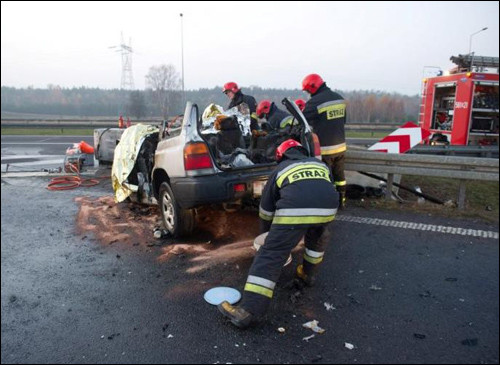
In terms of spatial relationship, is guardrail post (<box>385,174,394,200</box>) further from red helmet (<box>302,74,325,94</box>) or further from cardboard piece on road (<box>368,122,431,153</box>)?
red helmet (<box>302,74,325,94</box>)

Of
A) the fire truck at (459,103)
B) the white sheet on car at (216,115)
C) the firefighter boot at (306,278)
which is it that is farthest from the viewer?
the fire truck at (459,103)

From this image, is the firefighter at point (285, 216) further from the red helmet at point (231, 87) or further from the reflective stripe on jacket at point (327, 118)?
the red helmet at point (231, 87)

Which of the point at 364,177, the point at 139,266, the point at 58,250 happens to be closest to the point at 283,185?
the point at 139,266

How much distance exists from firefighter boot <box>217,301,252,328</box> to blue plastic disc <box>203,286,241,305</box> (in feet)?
0.99

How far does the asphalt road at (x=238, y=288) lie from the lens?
2.45 m

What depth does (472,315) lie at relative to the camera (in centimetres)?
280

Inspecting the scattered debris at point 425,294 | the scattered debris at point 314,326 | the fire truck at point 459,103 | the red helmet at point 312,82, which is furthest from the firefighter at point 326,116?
the fire truck at point 459,103

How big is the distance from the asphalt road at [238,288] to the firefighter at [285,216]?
19 cm

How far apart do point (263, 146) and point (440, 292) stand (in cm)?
281

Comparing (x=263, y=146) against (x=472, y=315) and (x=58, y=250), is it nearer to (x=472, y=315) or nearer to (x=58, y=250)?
(x=58, y=250)

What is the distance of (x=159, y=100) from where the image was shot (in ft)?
36.6

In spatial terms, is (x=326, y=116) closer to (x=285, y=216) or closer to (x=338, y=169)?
(x=338, y=169)

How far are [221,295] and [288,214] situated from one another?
93cm

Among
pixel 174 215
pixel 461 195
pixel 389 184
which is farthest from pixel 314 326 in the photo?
pixel 389 184
